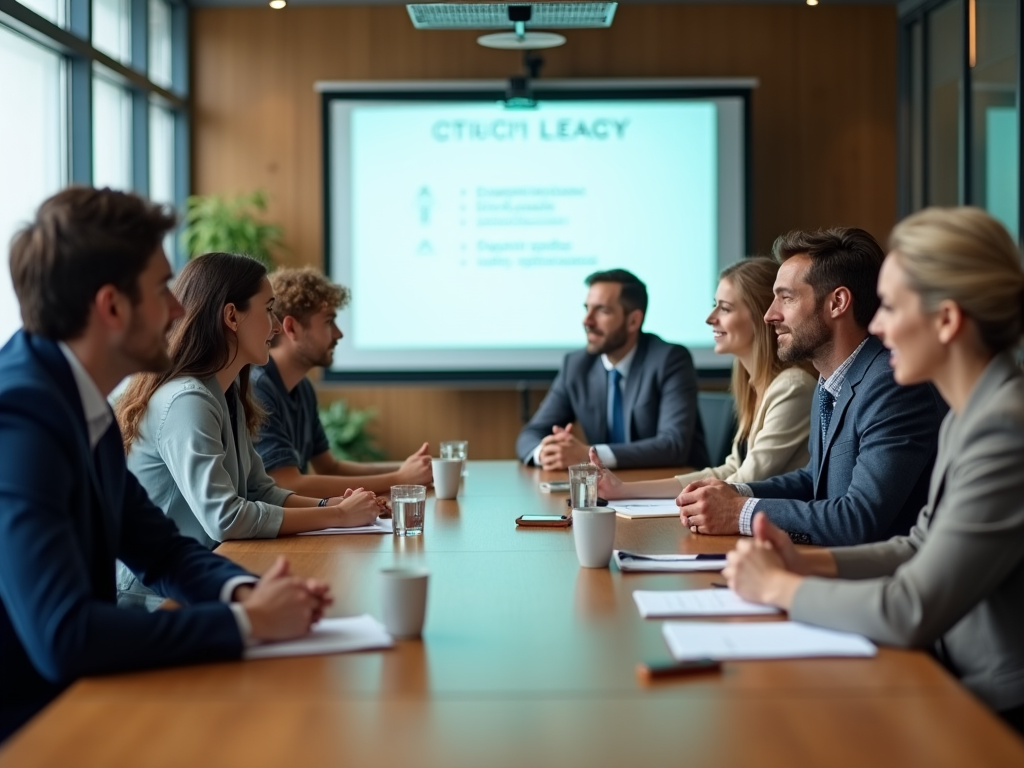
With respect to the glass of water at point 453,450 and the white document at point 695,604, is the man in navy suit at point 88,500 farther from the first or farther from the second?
the glass of water at point 453,450

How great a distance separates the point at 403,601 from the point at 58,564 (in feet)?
1.48

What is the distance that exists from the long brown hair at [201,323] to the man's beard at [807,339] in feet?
4.27

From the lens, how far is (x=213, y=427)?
258cm

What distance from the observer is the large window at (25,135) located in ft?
15.6

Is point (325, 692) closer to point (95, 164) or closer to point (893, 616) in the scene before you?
point (893, 616)

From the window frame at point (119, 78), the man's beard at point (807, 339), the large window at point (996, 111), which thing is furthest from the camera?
the large window at point (996, 111)

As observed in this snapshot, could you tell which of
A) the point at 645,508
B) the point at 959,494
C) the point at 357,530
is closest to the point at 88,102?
the point at 357,530

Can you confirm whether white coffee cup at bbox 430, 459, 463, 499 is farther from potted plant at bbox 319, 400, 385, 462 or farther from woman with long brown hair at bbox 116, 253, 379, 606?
potted plant at bbox 319, 400, 385, 462

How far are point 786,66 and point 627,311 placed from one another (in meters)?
2.93

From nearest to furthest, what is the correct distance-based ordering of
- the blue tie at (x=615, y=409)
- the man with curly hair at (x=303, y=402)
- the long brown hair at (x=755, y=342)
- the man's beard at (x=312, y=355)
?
the man with curly hair at (x=303, y=402) < the long brown hair at (x=755, y=342) < the man's beard at (x=312, y=355) < the blue tie at (x=615, y=409)

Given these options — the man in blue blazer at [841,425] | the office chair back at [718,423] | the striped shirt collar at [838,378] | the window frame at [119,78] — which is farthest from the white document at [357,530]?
the window frame at [119,78]

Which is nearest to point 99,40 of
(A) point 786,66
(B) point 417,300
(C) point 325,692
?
(B) point 417,300

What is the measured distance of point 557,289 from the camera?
Answer: 266 inches

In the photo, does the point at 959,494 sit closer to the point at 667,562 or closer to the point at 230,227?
the point at 667,562
